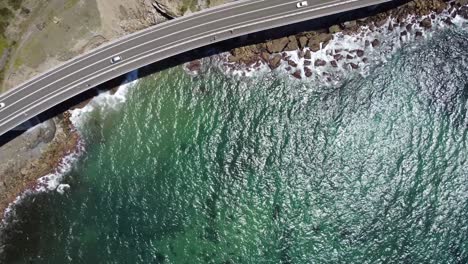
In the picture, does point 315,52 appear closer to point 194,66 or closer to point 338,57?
point 338,57

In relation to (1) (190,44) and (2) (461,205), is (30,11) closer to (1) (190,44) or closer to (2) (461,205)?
(1) (190,44)

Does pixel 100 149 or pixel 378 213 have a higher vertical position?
pixel 100 149

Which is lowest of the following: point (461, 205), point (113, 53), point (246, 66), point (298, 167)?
point (461, 205)

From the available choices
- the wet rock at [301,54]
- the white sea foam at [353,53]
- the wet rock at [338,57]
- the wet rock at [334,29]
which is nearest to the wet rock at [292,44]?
the white sea foam at [353,53]

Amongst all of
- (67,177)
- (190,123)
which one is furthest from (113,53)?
(67,177)

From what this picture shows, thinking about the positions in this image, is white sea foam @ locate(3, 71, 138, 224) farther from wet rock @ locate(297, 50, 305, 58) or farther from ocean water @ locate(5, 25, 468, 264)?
wet rock @ locate(297, 50, 305, 58)

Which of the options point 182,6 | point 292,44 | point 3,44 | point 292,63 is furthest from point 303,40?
point 3,44

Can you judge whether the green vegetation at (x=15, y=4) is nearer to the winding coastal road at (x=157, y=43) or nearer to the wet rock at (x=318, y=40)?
the winding coastal road at (x=157, y=43)
